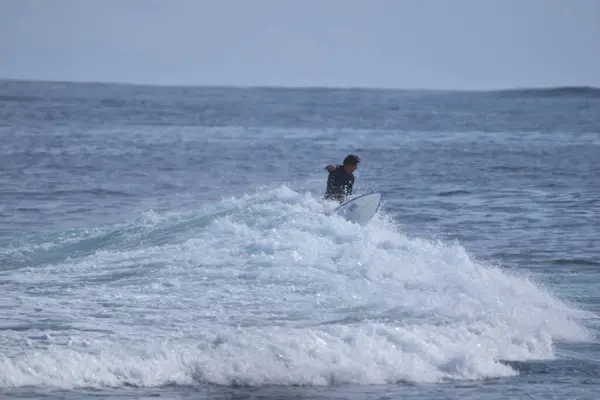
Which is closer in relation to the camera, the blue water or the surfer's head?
the blue water

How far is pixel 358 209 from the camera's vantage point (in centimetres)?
1983

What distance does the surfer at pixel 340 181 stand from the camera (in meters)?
19.2

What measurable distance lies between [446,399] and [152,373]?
2969 mm

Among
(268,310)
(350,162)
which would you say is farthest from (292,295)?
(350,162)

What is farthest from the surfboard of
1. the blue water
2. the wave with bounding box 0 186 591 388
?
the blue water

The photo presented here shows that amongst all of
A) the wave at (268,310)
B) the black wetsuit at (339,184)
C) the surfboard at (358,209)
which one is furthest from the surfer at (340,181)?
the wave at (268,310)

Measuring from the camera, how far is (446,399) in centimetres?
1135

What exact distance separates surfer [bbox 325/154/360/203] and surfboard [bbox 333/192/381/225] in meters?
0.23

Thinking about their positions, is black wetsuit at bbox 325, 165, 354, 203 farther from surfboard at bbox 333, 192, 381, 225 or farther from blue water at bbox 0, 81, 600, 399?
blue water at bbox 0, 81, 600, 399

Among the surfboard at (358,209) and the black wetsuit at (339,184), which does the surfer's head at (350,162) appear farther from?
the surfboard at (358,209)

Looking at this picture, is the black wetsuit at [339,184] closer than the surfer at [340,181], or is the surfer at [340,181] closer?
the surfer at [340,181]

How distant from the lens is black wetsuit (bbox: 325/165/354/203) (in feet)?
63.9

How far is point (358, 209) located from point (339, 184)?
564mm

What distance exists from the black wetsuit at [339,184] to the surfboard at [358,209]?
228 millimetres
